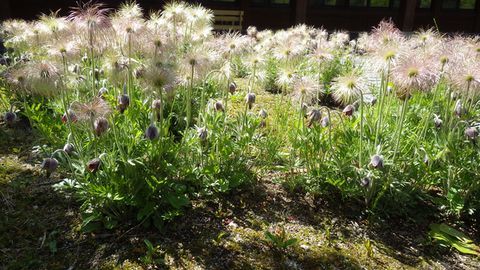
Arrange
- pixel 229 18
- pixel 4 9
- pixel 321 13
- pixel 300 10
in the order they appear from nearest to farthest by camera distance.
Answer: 1. pixel 4 9
2. pixel 229 18
3. pixel 300 10
4. pixel 321 13

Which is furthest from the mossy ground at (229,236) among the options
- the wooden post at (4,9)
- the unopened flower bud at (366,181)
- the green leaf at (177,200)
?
the wooden post at (4,9)

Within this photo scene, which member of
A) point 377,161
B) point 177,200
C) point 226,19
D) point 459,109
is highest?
point 226,19

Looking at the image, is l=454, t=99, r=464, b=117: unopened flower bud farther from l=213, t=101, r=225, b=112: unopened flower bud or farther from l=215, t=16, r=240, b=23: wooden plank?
l=215, t=16, r=240, b=23: wooden plank

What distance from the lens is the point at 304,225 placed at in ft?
10.3

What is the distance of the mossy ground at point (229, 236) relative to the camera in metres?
2.71

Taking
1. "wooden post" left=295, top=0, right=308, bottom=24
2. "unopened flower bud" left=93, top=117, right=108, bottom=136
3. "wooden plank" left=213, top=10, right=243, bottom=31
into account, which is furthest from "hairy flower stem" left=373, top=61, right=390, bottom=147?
"wooden post" left=295, top=0, right=308, bottom=24

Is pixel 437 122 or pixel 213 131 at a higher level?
pixel 437 122

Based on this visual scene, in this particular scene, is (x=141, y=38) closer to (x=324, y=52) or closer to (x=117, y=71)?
(x=117, y=71)

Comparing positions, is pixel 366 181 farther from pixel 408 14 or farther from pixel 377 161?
pixel 408 14

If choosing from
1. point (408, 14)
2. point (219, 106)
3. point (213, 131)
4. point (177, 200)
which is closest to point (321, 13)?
point (408, 14)

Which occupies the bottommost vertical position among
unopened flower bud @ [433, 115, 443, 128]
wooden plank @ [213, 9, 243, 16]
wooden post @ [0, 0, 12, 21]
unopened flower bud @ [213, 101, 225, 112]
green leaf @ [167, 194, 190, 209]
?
green leaf @ [167, 194, 190, 209]

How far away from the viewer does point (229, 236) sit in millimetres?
2947

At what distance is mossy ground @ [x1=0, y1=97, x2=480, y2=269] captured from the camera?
→ 8.88 ft

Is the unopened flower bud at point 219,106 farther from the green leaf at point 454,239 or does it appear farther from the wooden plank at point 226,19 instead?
the wooden plank at point 226,19
